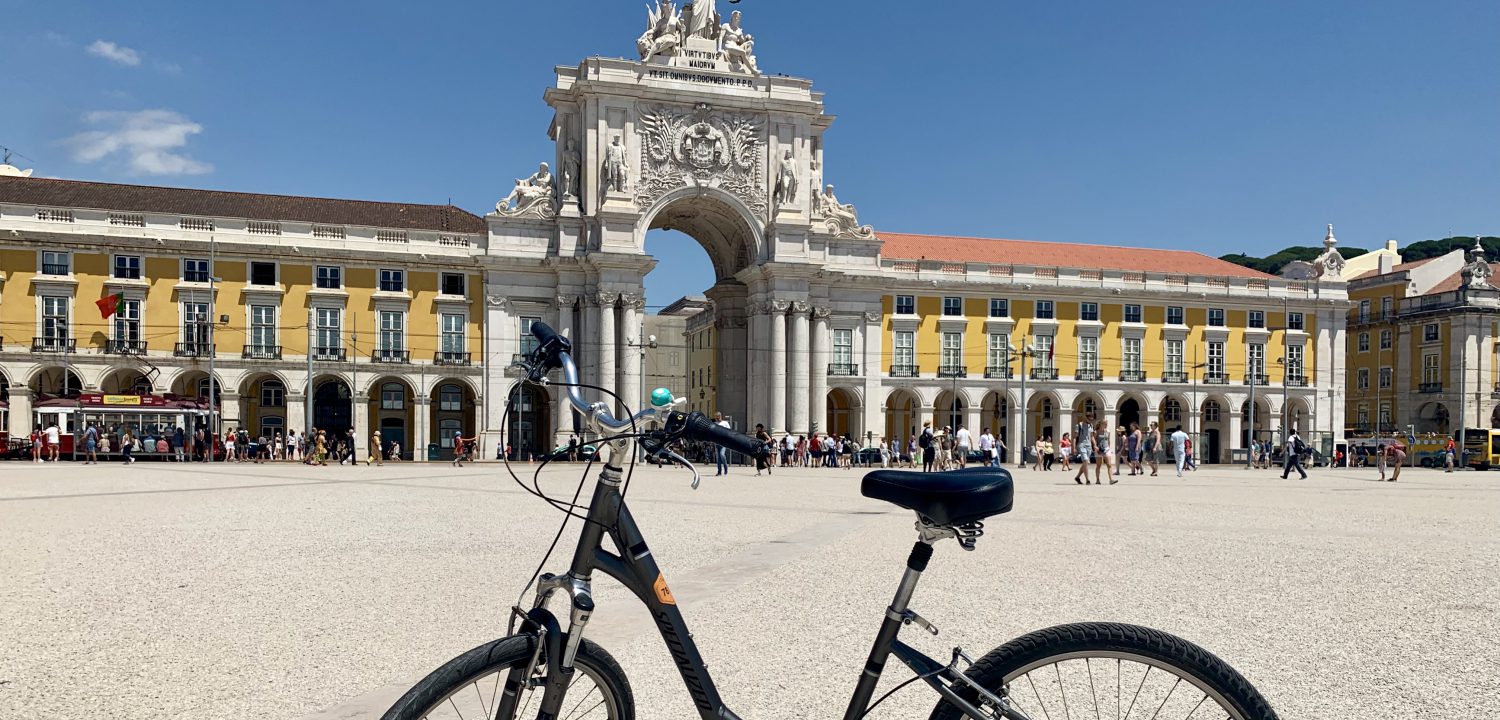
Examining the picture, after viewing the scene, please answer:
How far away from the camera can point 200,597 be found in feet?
26.4

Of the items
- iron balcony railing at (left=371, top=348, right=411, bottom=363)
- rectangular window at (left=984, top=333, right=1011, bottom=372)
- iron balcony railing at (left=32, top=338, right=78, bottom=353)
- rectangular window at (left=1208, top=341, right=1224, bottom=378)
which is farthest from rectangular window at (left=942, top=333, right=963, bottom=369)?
iron balcony railing at (left=32, top=338, right=78, bottom=353)

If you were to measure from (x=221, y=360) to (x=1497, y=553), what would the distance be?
49212mm

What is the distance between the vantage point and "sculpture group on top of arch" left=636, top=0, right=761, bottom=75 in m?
53.0

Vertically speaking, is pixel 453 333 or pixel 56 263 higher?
pixel 56 263

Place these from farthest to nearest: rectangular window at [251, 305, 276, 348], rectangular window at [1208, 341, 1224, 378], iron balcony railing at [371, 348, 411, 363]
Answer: rectangular window at [1208, 341, 1224, 378]
iron balcony railing at [371, 348, 411, 363]
rectangular window at [251, 305, 276, 348]

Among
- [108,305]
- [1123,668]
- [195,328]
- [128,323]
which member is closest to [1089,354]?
[195,328]

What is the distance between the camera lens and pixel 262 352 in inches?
1980

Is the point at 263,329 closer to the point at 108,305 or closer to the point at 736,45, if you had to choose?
the point at 108,305

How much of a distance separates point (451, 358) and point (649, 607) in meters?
51.1

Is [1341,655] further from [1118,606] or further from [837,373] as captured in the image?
[837,373]

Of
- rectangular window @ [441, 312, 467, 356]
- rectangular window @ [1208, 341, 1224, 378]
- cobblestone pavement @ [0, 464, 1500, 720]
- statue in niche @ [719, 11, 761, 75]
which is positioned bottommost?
Answer: cobblestone pavement @ [0, 464, 1500, 720]

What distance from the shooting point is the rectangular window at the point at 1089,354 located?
59.3 metres

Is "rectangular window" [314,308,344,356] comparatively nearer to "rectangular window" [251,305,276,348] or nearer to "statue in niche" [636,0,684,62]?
"rectangular window" [251,305,276,348]

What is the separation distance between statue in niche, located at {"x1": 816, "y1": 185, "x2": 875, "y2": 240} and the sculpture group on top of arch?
7033 mm
